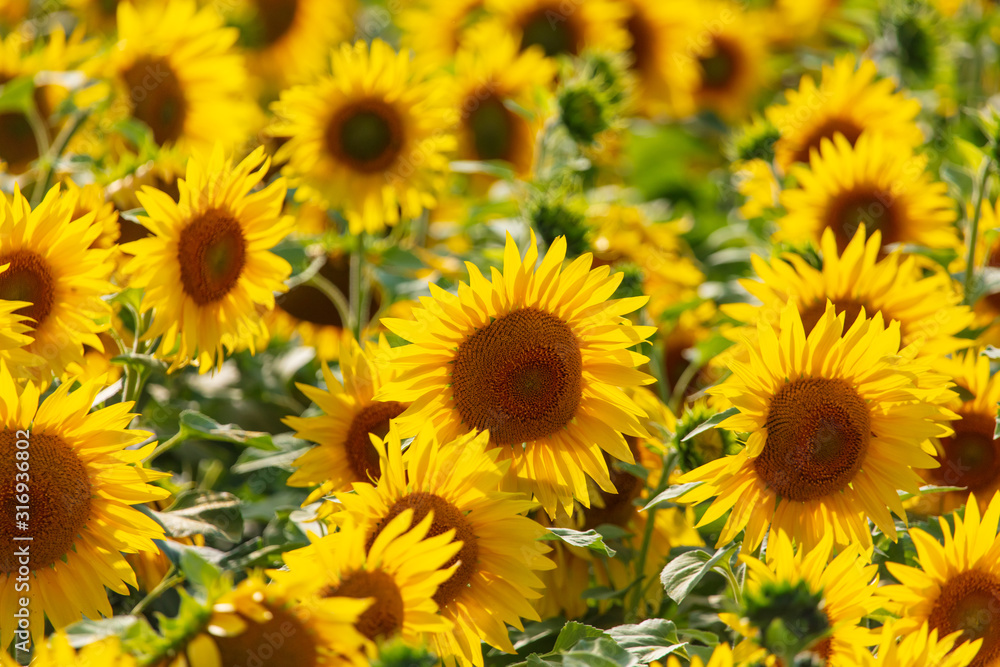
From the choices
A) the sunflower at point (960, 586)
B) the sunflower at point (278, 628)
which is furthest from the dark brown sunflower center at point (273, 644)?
the sunflower at point (960, 586)

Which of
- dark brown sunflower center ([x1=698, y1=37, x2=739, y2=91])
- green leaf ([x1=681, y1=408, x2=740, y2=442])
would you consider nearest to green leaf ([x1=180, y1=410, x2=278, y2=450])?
green leaf ([x1=681, y1=408, x2=740, y2=442])

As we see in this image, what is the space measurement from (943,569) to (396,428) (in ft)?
2.53

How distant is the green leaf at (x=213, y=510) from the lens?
1.60m

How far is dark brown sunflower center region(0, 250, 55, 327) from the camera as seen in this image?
1438 millimetres

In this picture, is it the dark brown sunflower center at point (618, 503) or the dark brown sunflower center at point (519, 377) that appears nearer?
the dark brown sunflower center at point (519, 377)

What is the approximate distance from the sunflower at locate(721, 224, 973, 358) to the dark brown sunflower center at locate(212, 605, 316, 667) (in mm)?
909

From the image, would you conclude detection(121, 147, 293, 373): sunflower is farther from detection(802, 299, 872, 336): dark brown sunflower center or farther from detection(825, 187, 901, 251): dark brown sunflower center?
detection(825, 187, 901, 251): dark brown sunflower center

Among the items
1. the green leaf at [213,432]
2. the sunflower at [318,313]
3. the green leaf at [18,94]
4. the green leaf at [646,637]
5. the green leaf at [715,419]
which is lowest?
the sunflower at [318,313]

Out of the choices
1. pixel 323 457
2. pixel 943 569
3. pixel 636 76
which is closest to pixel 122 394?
pixel 323 457

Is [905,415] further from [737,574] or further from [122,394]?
[122,394]

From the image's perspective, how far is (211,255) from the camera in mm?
1603

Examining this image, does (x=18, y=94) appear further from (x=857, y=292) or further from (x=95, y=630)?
(x=857, y=292)

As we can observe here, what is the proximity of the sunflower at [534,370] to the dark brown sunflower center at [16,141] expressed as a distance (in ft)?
4.63

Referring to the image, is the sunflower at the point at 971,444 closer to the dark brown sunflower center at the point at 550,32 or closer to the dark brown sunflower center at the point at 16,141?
the dark brown sunflower center at the point at 550,32
